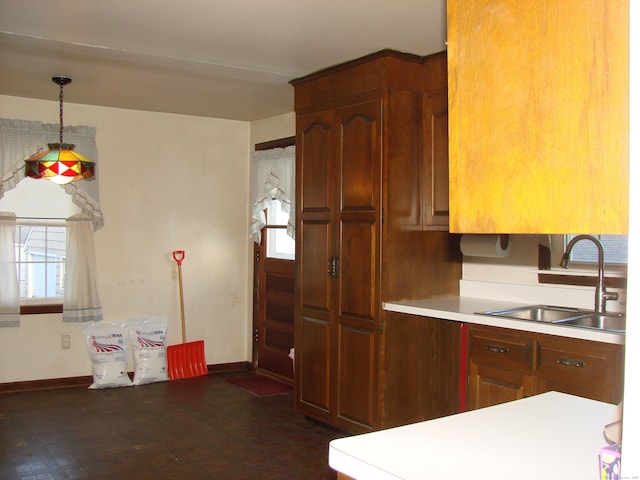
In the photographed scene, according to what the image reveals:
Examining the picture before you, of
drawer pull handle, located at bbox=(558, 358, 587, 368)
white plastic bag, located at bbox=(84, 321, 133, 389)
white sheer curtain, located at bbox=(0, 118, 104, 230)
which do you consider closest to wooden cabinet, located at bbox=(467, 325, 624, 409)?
drawer pull handle, located at bbox=(558, 358, 587, 368)

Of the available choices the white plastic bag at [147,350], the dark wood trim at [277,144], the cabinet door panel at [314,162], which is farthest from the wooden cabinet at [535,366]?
the white plastic bag at [147,350]

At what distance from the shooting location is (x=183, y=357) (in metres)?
5.95

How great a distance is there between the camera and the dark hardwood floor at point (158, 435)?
12.0 ft

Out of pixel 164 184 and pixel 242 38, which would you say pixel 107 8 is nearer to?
pixel 242 38

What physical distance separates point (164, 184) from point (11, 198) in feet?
4.30

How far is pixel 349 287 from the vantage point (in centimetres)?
412

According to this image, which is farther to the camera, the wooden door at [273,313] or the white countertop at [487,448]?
the wooden door at [273,313]

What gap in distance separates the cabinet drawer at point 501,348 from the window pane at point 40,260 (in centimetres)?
373

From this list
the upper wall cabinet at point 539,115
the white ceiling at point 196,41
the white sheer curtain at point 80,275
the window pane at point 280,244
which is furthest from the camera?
the window pane at point 280,244

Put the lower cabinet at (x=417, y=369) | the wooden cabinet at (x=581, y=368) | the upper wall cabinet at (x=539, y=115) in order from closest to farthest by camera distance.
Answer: the upper wall cabinet at (x=539, y=115) → the wooden cabinet at (x=581, y=368) → the lower cabinet at (x=417, y=369)

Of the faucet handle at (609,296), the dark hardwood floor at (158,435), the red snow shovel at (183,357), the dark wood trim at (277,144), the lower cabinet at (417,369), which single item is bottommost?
the dark hardwood floor at (158,435)

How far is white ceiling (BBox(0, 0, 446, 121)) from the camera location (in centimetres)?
317

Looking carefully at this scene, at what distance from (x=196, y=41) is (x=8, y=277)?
277 cm

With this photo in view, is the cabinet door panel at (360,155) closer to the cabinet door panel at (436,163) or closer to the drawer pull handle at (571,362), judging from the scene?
the cabinet door panel at (436,163)
